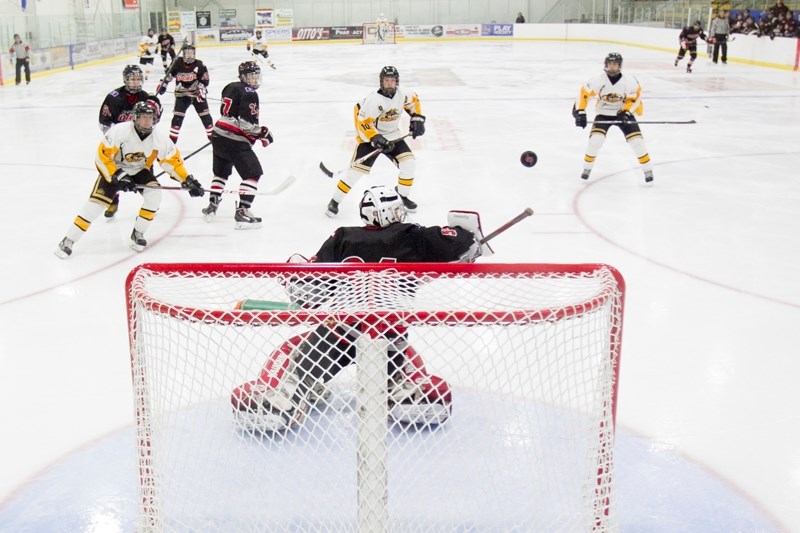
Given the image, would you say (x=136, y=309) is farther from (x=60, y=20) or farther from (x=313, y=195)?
(x=60, y=20)

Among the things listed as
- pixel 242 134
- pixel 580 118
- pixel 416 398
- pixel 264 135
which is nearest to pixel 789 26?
pixel 580 118

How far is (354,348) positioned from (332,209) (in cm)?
384

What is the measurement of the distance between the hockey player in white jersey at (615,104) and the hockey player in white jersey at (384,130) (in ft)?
5.29

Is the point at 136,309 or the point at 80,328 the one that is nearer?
the point at 136,309

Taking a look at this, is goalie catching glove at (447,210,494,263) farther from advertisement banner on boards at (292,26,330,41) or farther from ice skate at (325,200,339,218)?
advertisement banner on boards at (292,26,330,41)

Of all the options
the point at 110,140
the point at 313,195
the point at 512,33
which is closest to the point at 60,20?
the point at 512,33

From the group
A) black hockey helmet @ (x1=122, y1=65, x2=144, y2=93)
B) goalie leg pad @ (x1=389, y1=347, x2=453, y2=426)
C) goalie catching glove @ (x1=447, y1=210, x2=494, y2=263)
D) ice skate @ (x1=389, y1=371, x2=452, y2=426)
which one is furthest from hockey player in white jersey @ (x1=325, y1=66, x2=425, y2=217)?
goalie leg pad @ (x1=389, y1=347, x2=453, y2=426)

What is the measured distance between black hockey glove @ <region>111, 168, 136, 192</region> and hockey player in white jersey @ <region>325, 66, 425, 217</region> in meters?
1.56

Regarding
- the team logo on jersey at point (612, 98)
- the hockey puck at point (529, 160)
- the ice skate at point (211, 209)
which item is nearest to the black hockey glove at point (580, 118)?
the team logo on jersey at point (612, 98)

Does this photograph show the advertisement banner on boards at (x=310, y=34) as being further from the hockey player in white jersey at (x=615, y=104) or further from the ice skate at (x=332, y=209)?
the ice skate at (x=332, y=209)

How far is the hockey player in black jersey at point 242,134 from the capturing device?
5574mm

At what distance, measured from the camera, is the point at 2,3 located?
18781mm

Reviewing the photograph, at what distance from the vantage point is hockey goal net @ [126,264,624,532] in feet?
6.56

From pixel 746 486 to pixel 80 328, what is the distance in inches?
119
